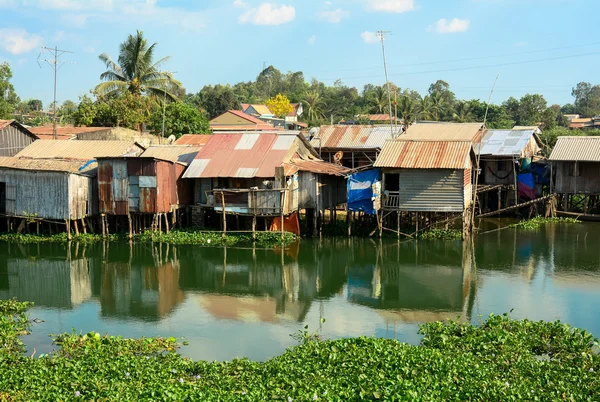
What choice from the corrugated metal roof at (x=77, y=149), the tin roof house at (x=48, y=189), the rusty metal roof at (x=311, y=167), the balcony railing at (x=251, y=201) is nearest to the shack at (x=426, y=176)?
the rusty metal roof at (x=311, y=167)

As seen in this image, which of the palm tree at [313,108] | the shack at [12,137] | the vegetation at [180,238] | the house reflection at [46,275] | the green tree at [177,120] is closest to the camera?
the house reflection at [46,275]

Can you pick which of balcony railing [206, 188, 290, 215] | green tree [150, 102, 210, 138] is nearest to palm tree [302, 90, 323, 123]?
green tree [150, 102, 210, 138]

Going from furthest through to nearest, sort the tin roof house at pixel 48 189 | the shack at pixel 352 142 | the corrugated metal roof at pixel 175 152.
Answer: the shack at pixel 352 142 → the corrugated metal roof at pixel 175 152 → the tin roof house at pixel 48 189

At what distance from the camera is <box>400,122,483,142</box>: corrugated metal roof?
28.3 m

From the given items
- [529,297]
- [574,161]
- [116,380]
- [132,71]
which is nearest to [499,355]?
[529,297]

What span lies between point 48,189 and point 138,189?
3.50m

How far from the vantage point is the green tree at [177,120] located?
40000 mm

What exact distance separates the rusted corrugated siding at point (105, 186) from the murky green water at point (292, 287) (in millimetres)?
1685

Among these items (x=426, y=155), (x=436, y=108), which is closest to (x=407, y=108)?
(x=436, y=108)

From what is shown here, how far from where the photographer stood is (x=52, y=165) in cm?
2545

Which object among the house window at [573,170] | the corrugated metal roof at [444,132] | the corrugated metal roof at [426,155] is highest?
the corrugated metal roof at [444,132]

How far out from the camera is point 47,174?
81.6ft

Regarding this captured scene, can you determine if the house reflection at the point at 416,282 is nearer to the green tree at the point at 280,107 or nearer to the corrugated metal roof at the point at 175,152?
the corrugated metal roof at the point at 175,152

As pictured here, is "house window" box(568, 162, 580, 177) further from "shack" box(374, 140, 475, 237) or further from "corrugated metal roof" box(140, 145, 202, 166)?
"corrugated metal roof" box(140, 145, 202, 166)
